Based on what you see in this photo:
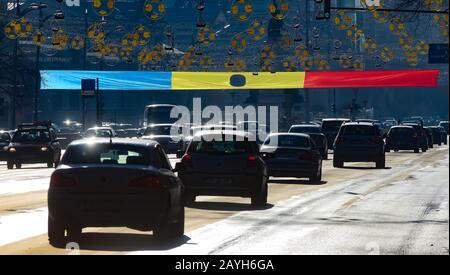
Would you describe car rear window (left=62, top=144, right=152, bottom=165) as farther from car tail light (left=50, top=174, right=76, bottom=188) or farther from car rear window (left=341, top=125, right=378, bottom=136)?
car rear window (left=341, top=125, right=378, bottom=136)

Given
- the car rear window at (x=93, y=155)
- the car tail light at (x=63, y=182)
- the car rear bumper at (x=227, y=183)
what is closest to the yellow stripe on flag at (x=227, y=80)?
the car rear bumper at (x=227, y=183)

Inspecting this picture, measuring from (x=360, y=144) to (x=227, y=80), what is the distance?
89.1 ft

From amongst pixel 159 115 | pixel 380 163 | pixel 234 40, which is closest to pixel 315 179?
pixel 380 163

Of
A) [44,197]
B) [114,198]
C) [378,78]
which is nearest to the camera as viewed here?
[114,198]

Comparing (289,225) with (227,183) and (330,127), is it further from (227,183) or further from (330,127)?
(330,127)

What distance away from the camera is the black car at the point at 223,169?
25.3m

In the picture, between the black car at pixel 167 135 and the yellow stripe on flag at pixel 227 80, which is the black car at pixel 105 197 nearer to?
the black car at pixel 167 135

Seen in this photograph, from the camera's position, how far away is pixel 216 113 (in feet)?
463

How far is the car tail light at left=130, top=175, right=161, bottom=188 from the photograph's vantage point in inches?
656

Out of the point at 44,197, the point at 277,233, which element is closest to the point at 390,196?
the point at 44,197

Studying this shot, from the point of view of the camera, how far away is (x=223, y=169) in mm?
25297

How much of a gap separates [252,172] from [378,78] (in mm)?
49526

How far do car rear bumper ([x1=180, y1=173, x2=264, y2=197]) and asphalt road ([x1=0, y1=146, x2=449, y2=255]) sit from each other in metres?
0.33
